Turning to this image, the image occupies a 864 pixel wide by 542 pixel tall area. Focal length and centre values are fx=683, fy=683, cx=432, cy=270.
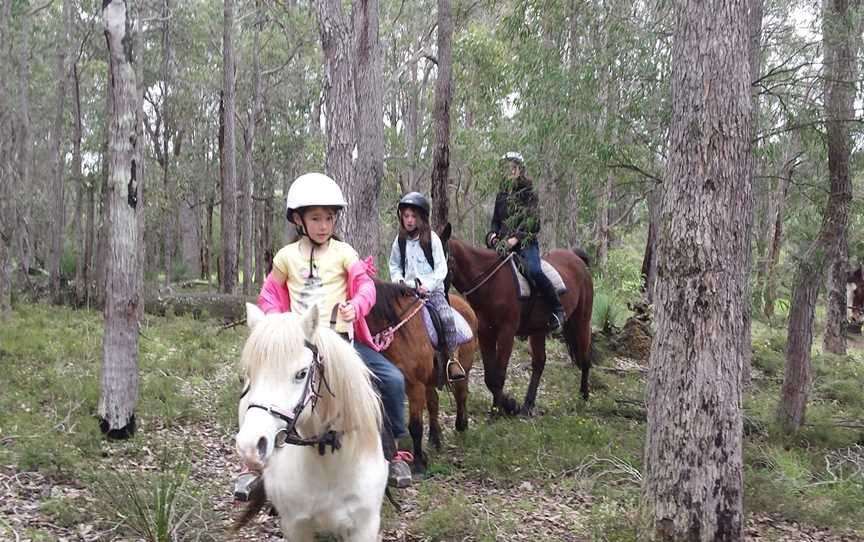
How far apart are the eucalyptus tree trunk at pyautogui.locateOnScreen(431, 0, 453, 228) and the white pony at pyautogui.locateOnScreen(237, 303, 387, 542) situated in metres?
7.44

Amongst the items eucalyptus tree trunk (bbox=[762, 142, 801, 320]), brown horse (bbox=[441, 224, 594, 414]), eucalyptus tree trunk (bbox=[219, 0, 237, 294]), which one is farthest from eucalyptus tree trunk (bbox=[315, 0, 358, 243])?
eucalyptus tree trunk (bbox=[219, 0, 237, 294])

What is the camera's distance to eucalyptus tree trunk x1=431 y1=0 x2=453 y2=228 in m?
11.0

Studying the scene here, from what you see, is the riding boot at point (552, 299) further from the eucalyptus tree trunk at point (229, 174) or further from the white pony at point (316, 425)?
the eucalyptus tree trunk at point (229, 174)

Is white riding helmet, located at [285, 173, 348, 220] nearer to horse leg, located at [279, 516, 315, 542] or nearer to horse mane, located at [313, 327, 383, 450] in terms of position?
horse mane, located at [313, 327, 383, 450]

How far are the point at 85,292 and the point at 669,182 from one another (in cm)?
1515

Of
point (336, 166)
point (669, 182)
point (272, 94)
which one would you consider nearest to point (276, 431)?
point (669, 182)

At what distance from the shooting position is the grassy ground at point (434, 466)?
486cm

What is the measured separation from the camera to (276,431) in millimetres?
2754

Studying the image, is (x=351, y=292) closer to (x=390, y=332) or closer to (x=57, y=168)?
(x=390, y=332)

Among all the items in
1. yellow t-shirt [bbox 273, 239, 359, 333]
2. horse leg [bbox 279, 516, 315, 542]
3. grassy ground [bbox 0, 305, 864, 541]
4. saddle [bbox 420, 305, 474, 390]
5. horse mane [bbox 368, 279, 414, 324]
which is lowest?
grassy ground [bbox 0, 305, 864, 541]

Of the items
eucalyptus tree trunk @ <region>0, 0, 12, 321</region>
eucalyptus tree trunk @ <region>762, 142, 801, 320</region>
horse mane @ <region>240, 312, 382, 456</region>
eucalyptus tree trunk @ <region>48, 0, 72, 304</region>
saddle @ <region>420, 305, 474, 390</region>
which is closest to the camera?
horse mane @ <region>240, 312, 382, 456</region>

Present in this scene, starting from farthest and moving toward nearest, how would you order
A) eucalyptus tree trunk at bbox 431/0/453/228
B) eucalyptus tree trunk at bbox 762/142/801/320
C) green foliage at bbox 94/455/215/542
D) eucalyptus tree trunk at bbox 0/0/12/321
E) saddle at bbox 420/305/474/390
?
eucalyptus tree trunk at bbox 0/0/12/321, eucalyptus tree trunk at bbox 431/0/453/228, eucalyptus tree trunk at bbox 762/142/801/320, saddle at bbox 420/305/474/390, green foliage at bbox 94/455/215/542

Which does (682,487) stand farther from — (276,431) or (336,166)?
(336,166)

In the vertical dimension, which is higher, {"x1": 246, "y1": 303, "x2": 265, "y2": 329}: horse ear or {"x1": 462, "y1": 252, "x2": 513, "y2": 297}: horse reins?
{"x1": 462, "y1": 252, "x2": 513, "y2": 297}: horse reins
